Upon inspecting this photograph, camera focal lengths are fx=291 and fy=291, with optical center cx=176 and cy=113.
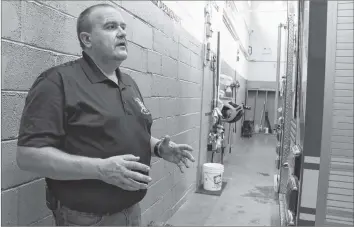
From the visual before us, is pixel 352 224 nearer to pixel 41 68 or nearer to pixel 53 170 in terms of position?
pixel 53 170

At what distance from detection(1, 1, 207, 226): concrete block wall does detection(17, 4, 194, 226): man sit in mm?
171

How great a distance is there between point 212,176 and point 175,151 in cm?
256

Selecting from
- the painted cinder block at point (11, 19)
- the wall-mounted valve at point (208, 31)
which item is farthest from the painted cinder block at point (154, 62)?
the wall-mounted valve at point (208, 31)

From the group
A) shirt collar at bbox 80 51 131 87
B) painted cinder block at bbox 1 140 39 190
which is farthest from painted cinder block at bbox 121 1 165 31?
painted cinder block at bbox 1 140 39 190

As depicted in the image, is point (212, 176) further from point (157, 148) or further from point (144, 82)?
point (157, 148)

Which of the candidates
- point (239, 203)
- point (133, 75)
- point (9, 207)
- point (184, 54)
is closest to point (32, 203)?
point (9, 207)

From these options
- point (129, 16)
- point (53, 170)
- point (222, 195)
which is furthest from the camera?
point (222, 195)

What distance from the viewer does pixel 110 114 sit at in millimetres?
1184

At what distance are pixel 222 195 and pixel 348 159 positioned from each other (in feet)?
9.58

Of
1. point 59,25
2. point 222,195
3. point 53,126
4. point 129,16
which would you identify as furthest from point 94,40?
point 222,195

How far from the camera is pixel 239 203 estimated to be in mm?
3596

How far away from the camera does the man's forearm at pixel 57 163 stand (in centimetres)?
99

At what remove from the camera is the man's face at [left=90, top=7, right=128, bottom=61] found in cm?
128

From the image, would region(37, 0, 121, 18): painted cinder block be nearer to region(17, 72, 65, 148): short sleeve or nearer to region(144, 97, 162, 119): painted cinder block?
region(17, 72, 65, 148): short sleeve
